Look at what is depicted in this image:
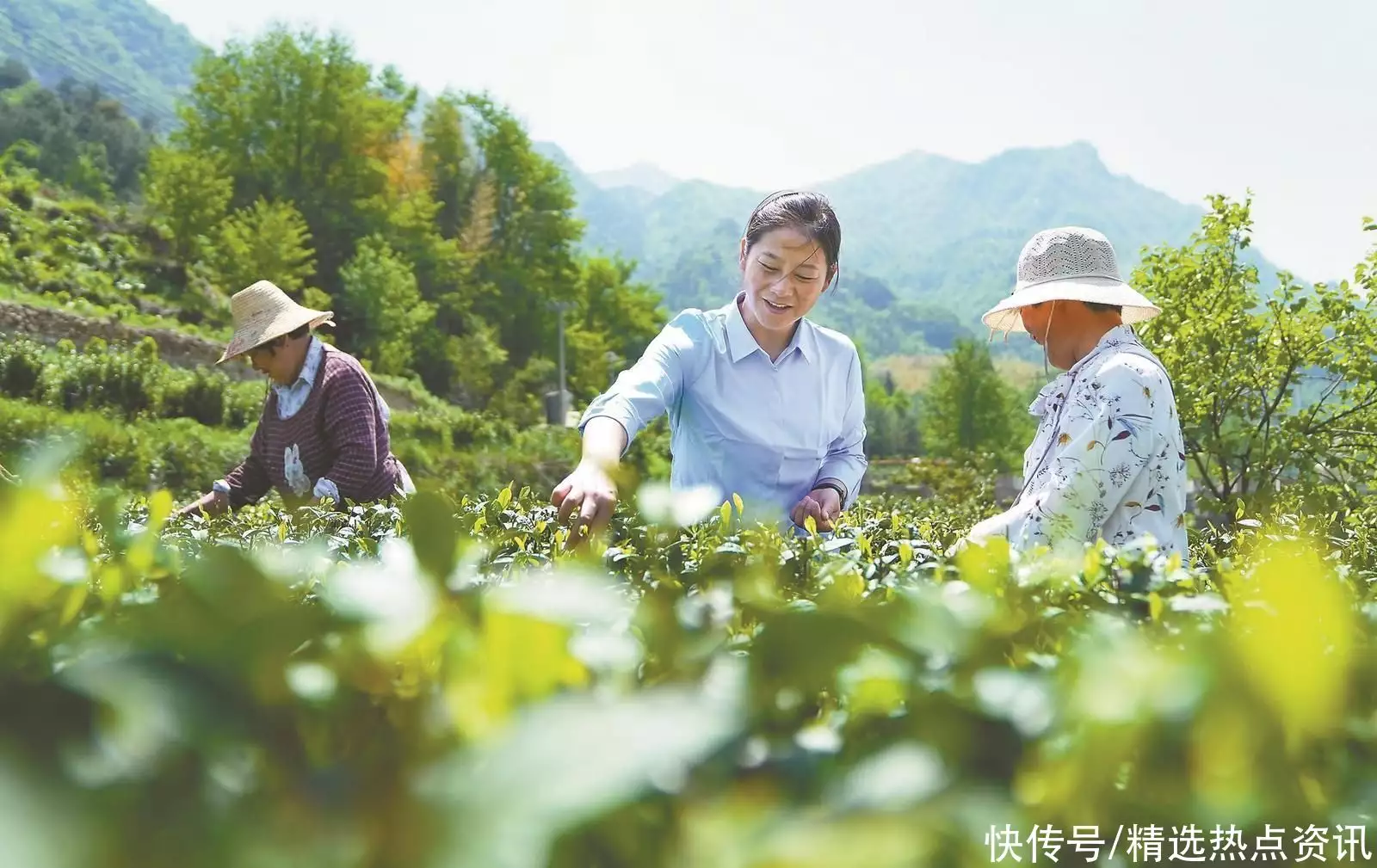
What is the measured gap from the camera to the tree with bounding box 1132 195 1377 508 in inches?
343

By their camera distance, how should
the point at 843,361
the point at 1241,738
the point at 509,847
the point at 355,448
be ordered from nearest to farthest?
1. the point at 509,847
2. the point at 1241,738
3. the point at 843,361
4. the point at 355,448

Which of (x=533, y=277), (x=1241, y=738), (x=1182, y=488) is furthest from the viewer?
(x=533, y=277)

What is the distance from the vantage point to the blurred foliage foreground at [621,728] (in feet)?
1.62

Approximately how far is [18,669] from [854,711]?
2.02ft

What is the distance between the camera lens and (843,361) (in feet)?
12.1

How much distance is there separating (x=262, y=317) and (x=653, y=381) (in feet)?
8.15

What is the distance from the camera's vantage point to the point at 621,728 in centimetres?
50

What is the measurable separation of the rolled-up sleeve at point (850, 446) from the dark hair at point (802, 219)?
411 mm

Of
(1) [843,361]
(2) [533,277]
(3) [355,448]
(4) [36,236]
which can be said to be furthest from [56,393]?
(2) [533,277]

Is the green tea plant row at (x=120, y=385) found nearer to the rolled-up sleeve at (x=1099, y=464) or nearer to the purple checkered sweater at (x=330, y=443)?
the purple checkered sweater at (x=330, y=443)

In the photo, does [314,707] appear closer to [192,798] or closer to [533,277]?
[192,798]

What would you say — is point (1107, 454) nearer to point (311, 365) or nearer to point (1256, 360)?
point (311, 365)

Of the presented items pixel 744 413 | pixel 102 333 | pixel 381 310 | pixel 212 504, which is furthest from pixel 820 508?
pixel 381 310

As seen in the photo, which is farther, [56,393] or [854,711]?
[56,393]
